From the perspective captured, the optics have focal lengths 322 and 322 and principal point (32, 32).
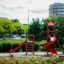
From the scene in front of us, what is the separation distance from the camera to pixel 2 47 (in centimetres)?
3506

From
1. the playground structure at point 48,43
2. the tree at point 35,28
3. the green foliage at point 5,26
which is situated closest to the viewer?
the playground structure at point 48,43

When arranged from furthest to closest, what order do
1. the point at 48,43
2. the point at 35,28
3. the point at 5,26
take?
the point at 5,26
the point at 35,28
the point at 48,43

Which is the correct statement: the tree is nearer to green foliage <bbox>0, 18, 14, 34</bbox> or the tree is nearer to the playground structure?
the playground structure

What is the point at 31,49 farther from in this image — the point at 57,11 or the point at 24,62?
the point at 57,11

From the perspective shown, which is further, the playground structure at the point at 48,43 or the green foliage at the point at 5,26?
the green foliage at the point at 5,26

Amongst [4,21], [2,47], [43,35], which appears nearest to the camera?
[43,35]

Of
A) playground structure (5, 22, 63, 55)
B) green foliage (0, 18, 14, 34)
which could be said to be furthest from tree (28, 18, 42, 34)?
green foliage (0, 18, 14, 34)

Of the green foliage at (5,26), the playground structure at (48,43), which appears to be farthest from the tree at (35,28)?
the green foliage at (5,26)

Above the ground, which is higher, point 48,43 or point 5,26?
point 48,43

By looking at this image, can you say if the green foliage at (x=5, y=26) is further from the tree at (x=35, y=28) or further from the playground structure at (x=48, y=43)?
the playground structure at (x=48, y=43)

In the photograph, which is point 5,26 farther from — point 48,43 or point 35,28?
point 48,43

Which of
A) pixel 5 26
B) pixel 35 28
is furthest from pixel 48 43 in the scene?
pixel 5 26

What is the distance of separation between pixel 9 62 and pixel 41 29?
30.1m

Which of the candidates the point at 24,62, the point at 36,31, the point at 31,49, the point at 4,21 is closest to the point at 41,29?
the point at 36,31
